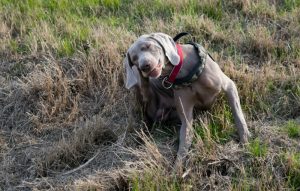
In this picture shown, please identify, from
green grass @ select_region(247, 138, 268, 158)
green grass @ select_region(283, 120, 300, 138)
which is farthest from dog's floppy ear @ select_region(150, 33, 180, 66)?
green grass @ select_region(283, 120, 300, 138)

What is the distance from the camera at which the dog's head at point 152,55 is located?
3.79m

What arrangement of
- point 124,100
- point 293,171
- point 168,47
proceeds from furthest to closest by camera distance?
point 124,100 → point 168,47 → point 293,171

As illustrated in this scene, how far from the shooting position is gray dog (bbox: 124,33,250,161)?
395cm

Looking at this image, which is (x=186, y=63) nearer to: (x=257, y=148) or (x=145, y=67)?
(x=145, y=67)

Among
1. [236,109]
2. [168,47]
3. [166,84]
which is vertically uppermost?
[168,47]

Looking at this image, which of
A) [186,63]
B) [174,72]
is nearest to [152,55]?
[174,72]

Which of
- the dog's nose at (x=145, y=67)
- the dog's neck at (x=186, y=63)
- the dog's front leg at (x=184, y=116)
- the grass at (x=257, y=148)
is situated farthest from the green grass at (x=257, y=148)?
the dog's nose at (x=145, y=67)

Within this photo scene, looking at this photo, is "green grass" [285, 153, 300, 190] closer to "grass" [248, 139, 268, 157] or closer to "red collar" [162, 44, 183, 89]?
"grass" [248, 139, 268, 157]

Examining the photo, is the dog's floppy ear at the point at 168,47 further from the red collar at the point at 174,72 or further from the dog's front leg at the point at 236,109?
the dog's front leg at the point at 236,109

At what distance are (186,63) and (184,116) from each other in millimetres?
425

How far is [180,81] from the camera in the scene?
4168 mm

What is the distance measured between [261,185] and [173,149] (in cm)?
88

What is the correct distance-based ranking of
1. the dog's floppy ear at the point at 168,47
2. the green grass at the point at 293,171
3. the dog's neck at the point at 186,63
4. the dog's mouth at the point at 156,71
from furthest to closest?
1. the dog's neck at the point at 186,63
2. the dog's floppy ear at the point at 168,47
3. the dog's mouth at the point at 156,71
4. the green grass at the point at 293,171

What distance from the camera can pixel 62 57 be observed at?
5.80m
